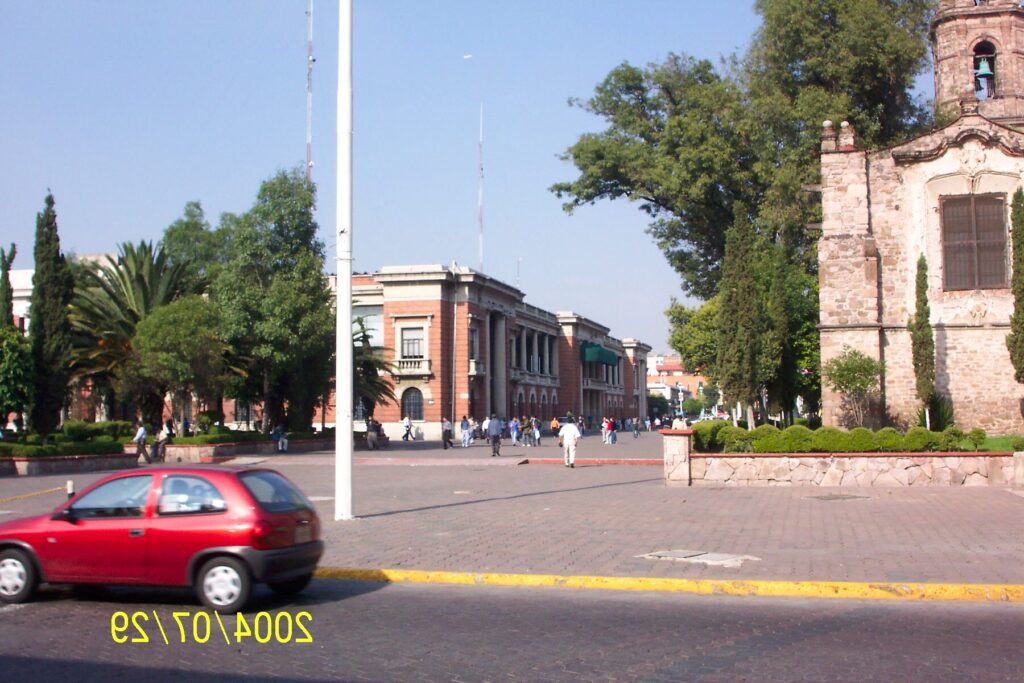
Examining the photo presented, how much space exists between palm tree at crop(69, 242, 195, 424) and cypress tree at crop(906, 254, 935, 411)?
96.7ft

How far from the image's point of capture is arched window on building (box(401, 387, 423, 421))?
69938 millimetres

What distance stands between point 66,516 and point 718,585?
253 inches

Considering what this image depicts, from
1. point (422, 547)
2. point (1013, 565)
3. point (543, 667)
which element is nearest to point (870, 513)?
point (1013, 565)

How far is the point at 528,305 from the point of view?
87.6m

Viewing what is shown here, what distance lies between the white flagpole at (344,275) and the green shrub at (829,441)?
11.8 metres

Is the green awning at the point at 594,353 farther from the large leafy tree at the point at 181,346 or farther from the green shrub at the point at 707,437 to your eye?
the green shrub at the point at 707,437

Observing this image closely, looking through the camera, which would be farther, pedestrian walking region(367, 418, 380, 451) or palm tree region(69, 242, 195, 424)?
pedestrian walking region(367, 418, 380, 451)

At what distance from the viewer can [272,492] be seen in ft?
31.6

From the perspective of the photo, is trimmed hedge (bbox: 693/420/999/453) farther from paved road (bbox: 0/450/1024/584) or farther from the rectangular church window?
the rectangular church window

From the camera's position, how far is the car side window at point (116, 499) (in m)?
9.39

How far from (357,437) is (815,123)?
3243cm

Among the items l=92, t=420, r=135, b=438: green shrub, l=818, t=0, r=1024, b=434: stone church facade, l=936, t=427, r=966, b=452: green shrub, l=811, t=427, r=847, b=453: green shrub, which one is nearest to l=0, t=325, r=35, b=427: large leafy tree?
l=92, t=420, r=135, b=438: green shrub

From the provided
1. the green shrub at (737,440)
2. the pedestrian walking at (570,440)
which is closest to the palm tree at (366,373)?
the pedestrian walking at (570,440)

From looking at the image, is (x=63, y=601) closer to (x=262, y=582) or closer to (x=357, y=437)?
(x=262, y=582)
